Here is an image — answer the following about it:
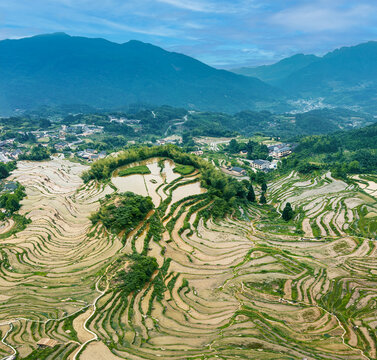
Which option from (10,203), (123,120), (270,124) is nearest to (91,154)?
(10,203)

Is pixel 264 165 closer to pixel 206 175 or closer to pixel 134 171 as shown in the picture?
pixel 206 175

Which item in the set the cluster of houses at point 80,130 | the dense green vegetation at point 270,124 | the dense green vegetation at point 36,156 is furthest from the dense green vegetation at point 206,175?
the dense green vegetation at point 270,124

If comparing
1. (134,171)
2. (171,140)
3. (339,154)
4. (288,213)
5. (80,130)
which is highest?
(339,154)

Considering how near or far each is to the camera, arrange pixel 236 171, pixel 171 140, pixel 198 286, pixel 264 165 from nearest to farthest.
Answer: pixel 198 286
pixel 236 171
pixel 264 165
pixel 171 140

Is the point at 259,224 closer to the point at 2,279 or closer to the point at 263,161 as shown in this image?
the point at 2,279

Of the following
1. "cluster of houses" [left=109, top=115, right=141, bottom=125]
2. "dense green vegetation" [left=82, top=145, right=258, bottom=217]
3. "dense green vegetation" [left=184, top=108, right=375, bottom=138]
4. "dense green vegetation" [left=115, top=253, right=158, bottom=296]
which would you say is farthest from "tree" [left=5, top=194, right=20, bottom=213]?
"cluster of houses" [left=109, top=115, right=141, bottom=125]

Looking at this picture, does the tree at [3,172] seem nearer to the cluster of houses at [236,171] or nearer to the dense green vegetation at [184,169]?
the dense green vegetation at [184,169]
